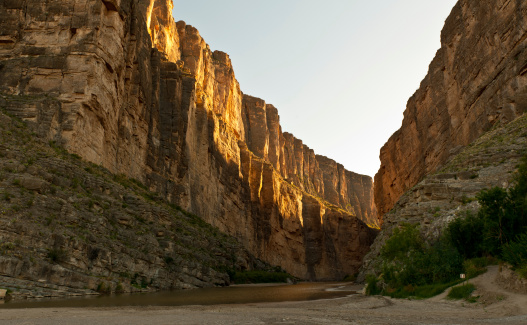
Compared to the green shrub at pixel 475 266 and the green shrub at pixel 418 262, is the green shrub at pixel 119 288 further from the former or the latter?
the green shrub at pixel 475 266

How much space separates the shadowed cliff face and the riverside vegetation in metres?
29.9

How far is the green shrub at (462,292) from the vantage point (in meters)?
15.7

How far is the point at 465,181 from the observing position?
99.7 ft

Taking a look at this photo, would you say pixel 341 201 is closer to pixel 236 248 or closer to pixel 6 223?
pixel 236 248

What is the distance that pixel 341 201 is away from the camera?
160000 millimetres

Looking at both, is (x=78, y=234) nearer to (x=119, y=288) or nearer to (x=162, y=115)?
(x=119, y=288)

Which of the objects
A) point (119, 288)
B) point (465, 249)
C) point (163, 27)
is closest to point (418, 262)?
point (465, 249)

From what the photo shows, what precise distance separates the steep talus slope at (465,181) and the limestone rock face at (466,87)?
7943 millimetres

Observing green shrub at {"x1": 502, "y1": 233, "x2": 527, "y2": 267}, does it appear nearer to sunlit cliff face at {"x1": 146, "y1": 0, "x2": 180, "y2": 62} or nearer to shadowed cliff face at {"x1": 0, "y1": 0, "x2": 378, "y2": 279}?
shadowed cliff face at {"x1": 0, "y1": 0, "x2": 378, "y2": 279}

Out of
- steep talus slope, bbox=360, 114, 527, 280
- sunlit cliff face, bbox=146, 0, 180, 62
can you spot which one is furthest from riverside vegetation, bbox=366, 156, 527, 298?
sunlit cliff face, bbox=146, 0, 180, 62

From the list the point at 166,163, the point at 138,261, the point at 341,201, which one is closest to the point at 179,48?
the point at 166,163

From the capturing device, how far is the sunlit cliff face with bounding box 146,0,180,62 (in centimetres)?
6978

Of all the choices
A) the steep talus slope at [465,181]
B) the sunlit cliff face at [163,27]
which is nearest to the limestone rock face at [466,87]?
the steep talus slope at [465,181]

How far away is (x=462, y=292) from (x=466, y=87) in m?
42.9
